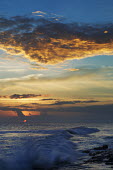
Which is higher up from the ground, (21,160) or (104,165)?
(21,160)

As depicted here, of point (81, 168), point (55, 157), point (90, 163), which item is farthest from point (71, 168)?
point (55, 157)

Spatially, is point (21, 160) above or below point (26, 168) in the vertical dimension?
above

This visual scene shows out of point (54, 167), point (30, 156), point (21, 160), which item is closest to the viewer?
point (54, 167)

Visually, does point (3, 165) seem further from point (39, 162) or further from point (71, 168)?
point (71, 168)

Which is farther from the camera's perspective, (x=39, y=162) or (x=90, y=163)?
(x=39, y=162)

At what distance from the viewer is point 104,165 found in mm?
16703

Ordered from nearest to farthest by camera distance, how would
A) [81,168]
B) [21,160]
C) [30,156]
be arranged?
[81,168] → [21,160] → [30,156]

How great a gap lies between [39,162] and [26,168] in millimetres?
2205

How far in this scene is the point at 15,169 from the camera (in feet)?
55.1

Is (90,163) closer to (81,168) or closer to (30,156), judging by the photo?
(81,168)

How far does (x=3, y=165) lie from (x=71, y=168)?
21.0 feet

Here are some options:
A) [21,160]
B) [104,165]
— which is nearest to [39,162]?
[21,160]

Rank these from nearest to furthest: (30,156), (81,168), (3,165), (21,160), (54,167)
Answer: (81,168) → (54,167) → (3,165) → (21,160) → (30,156)

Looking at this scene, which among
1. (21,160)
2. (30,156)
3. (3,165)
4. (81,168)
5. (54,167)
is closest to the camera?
Result: (81,168)
